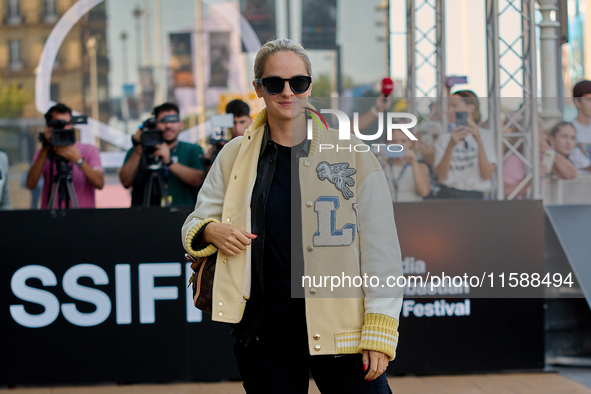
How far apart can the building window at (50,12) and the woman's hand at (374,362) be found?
30.0ft

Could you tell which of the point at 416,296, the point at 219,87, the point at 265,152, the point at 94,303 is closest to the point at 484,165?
the point at 416,296

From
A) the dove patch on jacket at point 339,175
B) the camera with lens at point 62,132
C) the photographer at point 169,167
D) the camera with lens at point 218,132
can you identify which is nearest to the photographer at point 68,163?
the camera with lens at point 62,132

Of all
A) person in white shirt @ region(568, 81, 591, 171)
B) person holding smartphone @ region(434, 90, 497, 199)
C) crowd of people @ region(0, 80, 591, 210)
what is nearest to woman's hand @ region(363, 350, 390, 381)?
crowd of people @ region(0, 80, 591, 210)

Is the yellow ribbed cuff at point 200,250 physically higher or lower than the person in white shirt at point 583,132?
lower

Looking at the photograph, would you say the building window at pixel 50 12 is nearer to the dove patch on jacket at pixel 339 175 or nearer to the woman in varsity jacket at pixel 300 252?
the woman in varsity jacket at pixel 300 252

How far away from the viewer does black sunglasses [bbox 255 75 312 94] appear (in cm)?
209

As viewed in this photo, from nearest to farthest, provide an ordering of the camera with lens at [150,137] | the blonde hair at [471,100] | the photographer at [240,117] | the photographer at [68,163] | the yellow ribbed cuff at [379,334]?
1. the yellow ribbed cuff at [379,334]
2. the camera with lens at [150,137]
3. the photographer at [68,163]
4. the photographer at [240,117]
5. the blonde hair at [471,100]

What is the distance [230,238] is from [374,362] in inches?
22.0

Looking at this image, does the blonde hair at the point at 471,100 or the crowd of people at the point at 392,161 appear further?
the blonde hair at the point at 471,100

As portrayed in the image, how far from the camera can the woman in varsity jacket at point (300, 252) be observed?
2.01 m

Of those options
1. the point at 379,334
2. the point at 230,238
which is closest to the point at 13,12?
the point at 230,238

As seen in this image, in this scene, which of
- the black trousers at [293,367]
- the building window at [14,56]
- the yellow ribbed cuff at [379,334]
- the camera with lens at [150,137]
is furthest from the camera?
the building window at [14,56]

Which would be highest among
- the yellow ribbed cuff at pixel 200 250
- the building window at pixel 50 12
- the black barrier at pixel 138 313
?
the building window at pixel 50 12

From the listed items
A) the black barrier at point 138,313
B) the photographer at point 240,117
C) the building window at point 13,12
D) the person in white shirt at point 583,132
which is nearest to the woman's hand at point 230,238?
the black barrier at point 138,313
